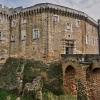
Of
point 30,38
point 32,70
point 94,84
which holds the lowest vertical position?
point 94,84

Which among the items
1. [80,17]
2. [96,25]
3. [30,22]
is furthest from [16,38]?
[96,25]

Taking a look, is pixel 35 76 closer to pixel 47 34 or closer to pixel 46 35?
pixel 46 35

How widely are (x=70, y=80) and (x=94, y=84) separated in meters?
2.68

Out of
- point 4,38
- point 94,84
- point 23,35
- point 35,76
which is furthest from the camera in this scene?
point 4,38

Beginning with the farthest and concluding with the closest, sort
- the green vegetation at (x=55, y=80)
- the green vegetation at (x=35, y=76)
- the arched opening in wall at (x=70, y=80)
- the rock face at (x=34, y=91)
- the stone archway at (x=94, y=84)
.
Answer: the green vegetation at (x=55, y=80)
the arched opening in wall at (x=70, y=80)
the green vegetation at (x=35, y=76)
the rock face at (x=34, y=91)
the stone archway at (x=94, y=84)

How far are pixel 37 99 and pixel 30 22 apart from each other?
9.66 meters

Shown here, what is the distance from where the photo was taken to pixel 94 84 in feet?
28.6

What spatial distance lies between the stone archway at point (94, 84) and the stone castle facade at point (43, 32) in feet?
16.1

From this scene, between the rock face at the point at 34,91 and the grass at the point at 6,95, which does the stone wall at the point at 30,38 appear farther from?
the grass at the point at 6,95

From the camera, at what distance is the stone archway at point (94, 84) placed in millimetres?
8460

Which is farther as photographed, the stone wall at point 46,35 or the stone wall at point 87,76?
the stone wall at point 46,35

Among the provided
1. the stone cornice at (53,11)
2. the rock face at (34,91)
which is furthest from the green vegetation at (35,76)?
the stone cornice at (53,11)

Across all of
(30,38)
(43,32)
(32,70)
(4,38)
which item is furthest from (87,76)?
(4,38)

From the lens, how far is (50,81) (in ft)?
35.7
